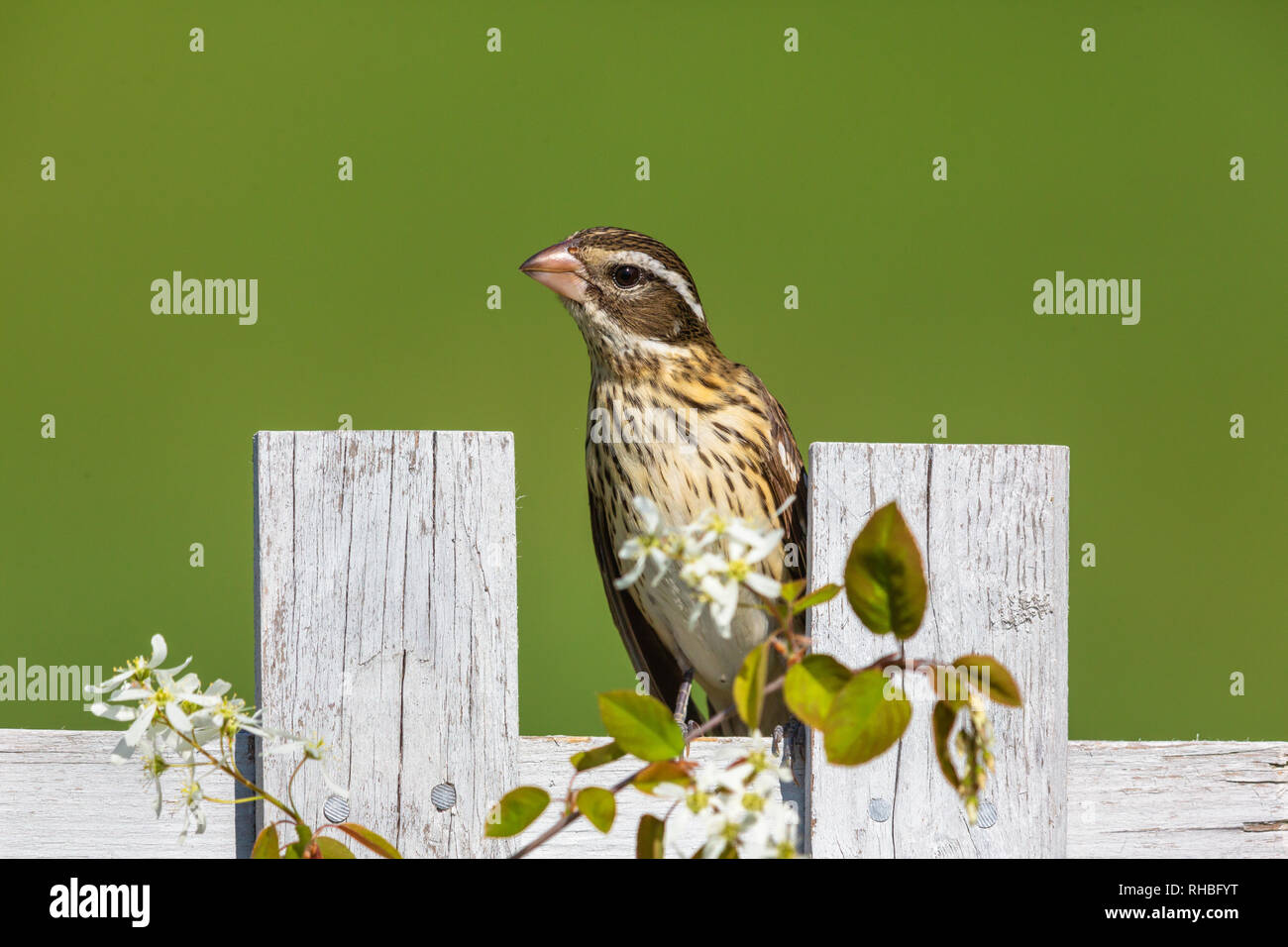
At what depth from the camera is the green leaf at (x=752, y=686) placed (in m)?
0.90

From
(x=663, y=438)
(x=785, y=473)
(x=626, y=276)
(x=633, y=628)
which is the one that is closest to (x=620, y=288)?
(x=626, y=276)

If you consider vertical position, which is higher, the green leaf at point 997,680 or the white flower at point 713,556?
the white flower at point 713,556

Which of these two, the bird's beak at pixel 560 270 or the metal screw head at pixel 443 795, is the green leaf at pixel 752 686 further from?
the bird's beak at pixel 560 270

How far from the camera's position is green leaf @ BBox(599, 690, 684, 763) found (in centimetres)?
99

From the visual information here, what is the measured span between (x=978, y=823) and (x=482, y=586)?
80 centimetres

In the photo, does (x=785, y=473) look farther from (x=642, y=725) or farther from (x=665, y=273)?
(x=642, y=725)

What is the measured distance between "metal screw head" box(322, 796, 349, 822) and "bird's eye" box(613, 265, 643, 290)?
162cm

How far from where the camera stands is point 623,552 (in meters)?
0.96

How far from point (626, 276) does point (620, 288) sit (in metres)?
0.04

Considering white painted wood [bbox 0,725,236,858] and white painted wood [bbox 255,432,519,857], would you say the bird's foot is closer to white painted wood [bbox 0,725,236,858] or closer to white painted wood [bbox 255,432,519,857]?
white painted wood [bbox 255,432,519,857]

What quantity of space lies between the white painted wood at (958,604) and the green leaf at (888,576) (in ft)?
2.34

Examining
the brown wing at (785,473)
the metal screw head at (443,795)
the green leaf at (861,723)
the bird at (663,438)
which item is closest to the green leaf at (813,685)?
the green leaf at (861,723)

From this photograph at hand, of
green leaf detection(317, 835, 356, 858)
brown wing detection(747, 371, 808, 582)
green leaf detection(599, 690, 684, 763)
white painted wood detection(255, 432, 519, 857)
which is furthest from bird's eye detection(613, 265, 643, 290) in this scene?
green leaf detection(599, 690, 684, 763)
